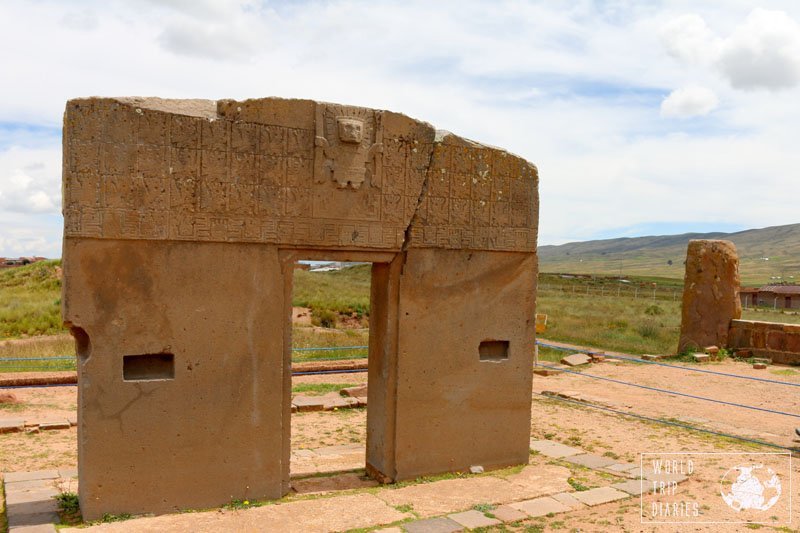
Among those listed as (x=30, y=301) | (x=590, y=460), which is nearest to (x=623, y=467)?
(x=590, y=460)

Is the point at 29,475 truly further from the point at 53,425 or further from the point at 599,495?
the point at 599,495

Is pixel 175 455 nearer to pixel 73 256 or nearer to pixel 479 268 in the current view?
pixel 73 256

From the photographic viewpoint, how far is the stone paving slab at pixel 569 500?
5784 mm

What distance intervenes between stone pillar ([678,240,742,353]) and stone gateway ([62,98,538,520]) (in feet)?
34.8

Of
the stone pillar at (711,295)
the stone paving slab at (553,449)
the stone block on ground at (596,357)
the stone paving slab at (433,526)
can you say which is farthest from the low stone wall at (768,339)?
the stone paving slab at (433,526)

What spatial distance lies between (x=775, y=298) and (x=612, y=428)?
32.4m

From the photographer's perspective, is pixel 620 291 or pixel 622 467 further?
pixel 620 291

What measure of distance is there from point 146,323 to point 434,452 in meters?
3.01

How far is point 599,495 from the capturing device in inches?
237

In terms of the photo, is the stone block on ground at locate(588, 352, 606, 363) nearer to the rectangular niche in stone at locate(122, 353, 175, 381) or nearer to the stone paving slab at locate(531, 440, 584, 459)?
the stone paving slab at locate(531, 440, 584, 459)

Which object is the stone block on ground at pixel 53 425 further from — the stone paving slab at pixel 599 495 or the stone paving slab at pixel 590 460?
the stone paving slab at pixel 599 495

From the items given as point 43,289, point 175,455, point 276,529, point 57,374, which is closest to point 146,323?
point 175,455

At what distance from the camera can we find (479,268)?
21.8 ft

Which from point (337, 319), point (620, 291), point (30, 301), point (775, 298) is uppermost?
point (30, 301)
